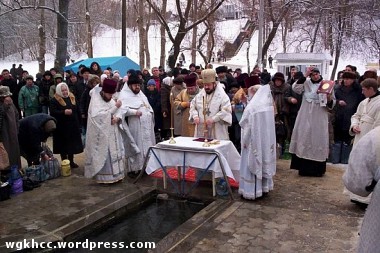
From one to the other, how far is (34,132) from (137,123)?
175cm

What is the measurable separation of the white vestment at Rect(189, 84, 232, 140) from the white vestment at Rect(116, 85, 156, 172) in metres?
0.98

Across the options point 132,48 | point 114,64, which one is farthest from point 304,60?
point 132,48

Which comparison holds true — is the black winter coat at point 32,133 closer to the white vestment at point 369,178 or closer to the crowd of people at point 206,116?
the crowd of people at point 206,116

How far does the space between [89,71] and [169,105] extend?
2441 mm

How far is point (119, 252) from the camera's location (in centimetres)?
488

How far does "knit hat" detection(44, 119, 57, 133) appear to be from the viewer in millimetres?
7180

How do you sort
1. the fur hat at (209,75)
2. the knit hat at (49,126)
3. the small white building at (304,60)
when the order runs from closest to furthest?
the fur hat at (209,75)
the knit hat at (49,126)
the small white building at (304,60)

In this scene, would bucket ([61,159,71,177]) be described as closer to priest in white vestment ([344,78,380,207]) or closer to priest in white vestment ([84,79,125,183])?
priest in white vestment ([84,79,125,183])

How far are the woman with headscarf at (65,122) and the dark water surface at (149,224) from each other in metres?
2.14

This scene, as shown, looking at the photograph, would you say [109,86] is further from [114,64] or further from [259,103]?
[114,64]

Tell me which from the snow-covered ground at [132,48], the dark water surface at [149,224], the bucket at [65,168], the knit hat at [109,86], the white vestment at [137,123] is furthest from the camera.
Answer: the snow-covered ground at [132,48]

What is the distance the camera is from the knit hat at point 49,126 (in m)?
7.18

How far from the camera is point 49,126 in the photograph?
23.6 feet

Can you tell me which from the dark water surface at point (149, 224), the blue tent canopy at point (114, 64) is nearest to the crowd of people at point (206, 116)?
the dark water surface at point (149, 224)
